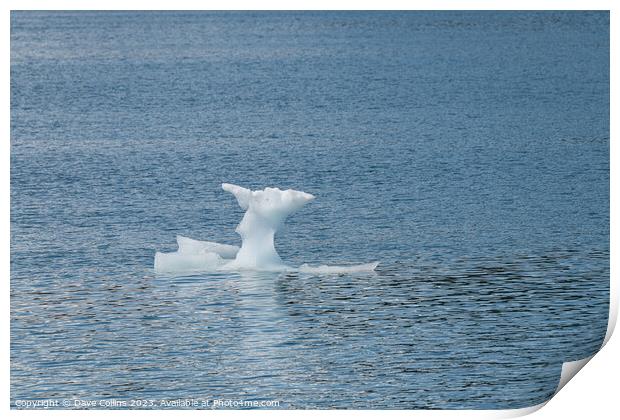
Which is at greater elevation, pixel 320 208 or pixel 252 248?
pixel 320 208

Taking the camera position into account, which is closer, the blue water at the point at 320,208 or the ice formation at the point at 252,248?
the blue water at the point at 320,208

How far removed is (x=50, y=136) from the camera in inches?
1966

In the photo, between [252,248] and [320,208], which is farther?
[320,208]

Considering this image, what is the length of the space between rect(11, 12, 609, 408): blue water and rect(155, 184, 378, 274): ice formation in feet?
1.63

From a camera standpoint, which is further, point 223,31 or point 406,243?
point 223,31

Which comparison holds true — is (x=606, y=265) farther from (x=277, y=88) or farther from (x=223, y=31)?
(x=223, y=31)

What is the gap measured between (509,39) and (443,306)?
42004 mm

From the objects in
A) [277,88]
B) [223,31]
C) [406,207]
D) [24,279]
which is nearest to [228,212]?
[406,207]

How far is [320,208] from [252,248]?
8649 millimetres

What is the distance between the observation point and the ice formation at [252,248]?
1296 inches

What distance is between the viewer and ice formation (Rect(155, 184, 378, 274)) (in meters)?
32.9

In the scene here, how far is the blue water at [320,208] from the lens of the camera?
28.8 metres

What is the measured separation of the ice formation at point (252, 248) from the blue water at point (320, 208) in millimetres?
496

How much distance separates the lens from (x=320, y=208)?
4278cm
